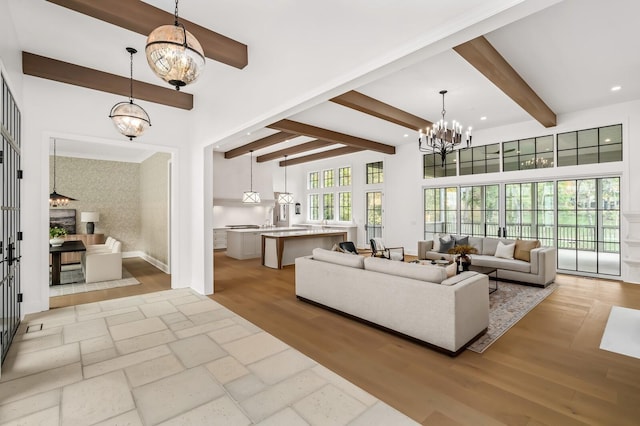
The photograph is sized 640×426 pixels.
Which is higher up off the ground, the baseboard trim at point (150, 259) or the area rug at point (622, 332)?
the baseboard trim at point (150, 259)

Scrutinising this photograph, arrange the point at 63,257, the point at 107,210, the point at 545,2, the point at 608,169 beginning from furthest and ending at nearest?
the point at 107,210 < the point at 63,257 < the point at 608,169 < the point at 545,2

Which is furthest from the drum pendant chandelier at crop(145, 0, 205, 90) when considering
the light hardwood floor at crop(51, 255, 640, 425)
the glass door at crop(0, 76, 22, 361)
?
the light hardwood floor at crop(51, 255, 640, 425)

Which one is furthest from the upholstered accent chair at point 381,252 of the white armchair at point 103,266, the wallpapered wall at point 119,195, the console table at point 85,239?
the console table at point 85,239

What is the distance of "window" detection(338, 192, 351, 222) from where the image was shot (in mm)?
11262

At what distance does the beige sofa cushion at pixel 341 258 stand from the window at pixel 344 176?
703 centimetres

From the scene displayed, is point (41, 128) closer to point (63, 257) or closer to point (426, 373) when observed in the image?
point (63, 257)

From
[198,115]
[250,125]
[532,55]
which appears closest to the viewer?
[532,55]

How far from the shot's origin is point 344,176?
37.5ft

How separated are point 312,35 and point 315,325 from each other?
127 inches

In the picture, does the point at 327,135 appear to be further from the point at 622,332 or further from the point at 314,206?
the point at 622,332

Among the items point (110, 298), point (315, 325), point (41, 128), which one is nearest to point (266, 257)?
point (110, 298)

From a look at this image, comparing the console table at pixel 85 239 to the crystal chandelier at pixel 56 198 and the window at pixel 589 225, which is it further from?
the window at pixel 589 225

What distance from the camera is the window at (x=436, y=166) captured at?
26.6ft

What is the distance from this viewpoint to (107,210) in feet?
28.7
